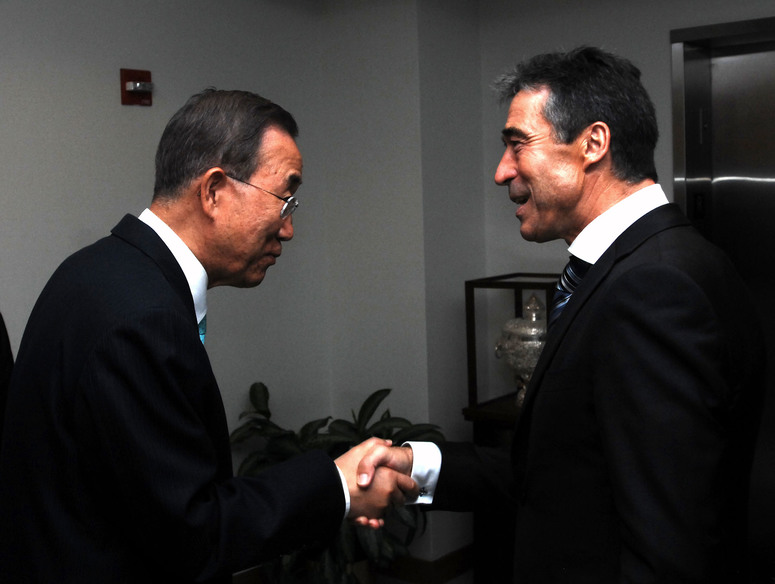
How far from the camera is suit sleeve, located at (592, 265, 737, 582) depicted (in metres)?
1.37

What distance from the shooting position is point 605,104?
1690 millimetres

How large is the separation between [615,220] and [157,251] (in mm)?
835

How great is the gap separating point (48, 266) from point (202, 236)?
1.69 meters

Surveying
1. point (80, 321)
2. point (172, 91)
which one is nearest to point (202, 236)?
point (80, 321)

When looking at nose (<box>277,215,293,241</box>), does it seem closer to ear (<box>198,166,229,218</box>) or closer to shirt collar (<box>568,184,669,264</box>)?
ear (<box>198,166,229,218</box>)

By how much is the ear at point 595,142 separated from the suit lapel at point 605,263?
16cm

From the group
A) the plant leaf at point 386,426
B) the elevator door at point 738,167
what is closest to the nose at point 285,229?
the plant leaf at point 386,426

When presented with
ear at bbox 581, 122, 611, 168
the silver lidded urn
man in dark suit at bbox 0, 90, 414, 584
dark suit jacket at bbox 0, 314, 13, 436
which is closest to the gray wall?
the silver lidded urn

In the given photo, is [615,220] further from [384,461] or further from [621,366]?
[384,461]

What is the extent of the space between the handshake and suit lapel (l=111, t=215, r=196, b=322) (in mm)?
473

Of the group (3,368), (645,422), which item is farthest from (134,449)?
(3,368)

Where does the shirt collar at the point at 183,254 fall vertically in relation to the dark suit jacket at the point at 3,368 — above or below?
above

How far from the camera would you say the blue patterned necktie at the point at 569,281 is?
1732 millimetres

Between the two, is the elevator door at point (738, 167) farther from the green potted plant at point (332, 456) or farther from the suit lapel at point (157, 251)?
the suit lapel at point (157, 251)
